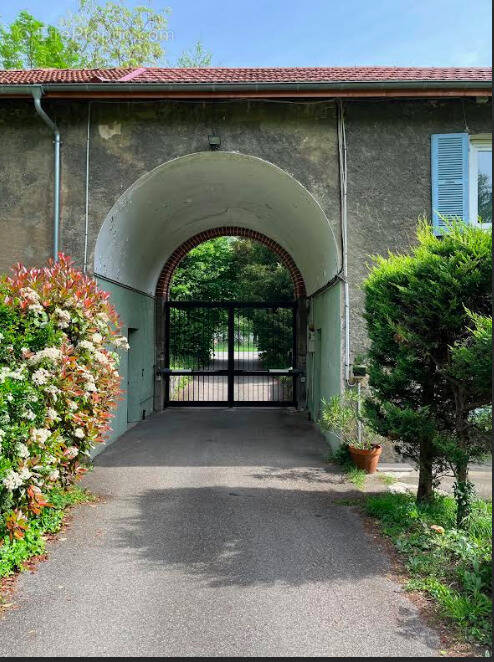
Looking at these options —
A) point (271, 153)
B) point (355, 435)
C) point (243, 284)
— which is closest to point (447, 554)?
point (355, 435)

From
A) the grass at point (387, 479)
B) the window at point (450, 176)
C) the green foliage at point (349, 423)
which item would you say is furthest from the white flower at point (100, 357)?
the window at point (450, 176)

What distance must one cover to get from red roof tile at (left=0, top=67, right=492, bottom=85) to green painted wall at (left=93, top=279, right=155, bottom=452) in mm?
3607

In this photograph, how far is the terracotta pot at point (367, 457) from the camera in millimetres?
7195

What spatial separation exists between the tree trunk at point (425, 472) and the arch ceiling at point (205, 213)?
378 centimetres

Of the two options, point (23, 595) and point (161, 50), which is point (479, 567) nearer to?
point (23, 595)

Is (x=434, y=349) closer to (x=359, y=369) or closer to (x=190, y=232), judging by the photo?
(x=359, y=369)

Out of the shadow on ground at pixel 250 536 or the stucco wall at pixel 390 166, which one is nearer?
the shadow on ground at pixel 250 536

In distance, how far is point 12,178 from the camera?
8227mm

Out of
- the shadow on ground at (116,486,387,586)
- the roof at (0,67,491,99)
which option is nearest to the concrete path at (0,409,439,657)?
the shadow on ground at (116,486,387,586)

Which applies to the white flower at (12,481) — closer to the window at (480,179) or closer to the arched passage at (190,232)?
the arched passage at (190,232)

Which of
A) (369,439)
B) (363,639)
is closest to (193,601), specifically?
(363,639)

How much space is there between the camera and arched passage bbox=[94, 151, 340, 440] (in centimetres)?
846

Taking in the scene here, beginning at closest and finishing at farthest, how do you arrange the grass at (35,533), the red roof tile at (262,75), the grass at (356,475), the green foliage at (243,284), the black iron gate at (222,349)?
the grass at (35,533), the grass at (356,475), the red roof tile at (262,75), the black iron gate at (222,349), the green foliage at (243,284)

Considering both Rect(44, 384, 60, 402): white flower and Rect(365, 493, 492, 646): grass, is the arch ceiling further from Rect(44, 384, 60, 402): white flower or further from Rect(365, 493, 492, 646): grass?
Rect(365, 493, 492, 646): grass
